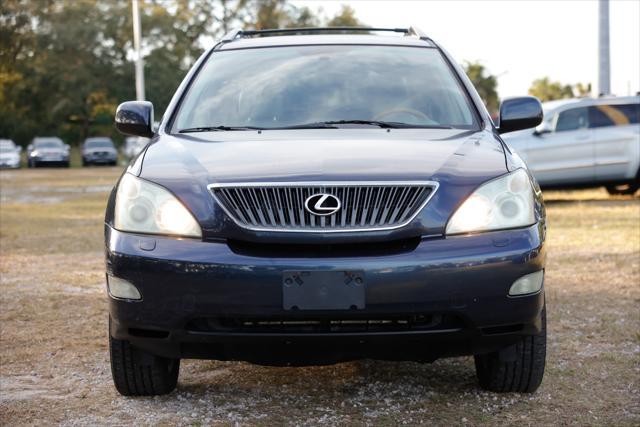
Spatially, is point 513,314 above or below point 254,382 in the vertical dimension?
above

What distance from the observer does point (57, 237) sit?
37.3 feet

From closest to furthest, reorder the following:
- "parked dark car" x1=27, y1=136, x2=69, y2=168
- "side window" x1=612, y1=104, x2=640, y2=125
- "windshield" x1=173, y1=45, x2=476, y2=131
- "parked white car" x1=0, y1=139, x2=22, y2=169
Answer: "windshield" x1=173, y1=45, x2=476, y2=131, "side window" x1=612, y1=104, x2=640, y2=125, "parked white car" x1=0, y1=139, x2=22, y2=169, "parked dark car" x1=27, y1=136, x2=69, y2=168

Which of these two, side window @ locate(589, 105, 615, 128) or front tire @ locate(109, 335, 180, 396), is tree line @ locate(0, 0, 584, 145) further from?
front tire @ locate(109, 335, 180, 396)

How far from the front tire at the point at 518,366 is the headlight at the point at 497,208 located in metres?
0.48

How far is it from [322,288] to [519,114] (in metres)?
1.85

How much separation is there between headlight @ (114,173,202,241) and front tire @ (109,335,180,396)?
0.56 metres

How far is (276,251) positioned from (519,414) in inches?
47.6

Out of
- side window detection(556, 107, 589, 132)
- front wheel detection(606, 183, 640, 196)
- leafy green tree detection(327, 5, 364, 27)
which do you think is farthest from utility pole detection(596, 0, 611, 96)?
leafy green tree detection(327, 5, 364, 27)

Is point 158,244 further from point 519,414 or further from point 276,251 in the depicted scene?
point 519,414

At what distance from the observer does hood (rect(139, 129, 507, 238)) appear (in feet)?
11.8

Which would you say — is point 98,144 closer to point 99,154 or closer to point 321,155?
point 99,154

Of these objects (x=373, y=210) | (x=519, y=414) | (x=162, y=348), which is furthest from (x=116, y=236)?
(x=519, y=414)

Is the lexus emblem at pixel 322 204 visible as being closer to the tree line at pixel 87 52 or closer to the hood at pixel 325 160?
the hood at pixel 325 160

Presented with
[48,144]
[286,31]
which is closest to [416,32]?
[286,31]
